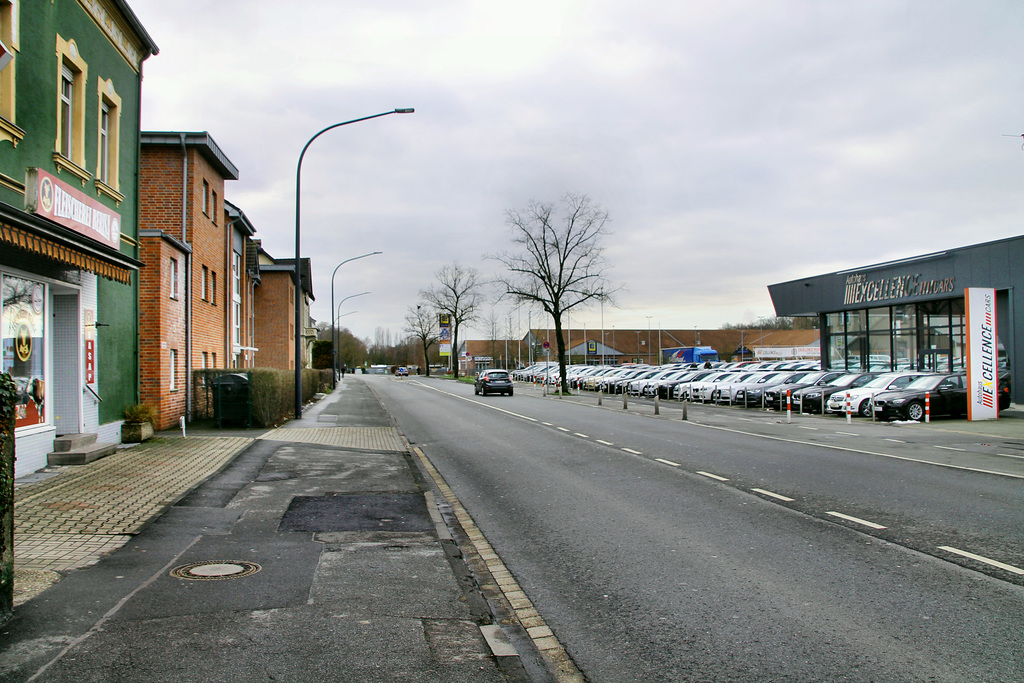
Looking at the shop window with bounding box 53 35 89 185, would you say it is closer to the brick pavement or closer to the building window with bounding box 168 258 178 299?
the brick pavement

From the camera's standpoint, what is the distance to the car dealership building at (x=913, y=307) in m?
27.8

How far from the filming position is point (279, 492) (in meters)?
9.56

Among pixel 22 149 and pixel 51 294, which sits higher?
pixel 22 149

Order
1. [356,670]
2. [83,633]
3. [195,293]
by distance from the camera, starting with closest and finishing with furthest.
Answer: [356,670], [83,633], [195,293]

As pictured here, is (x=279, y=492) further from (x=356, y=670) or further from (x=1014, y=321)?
(x=1014, y=321)

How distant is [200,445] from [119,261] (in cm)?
391

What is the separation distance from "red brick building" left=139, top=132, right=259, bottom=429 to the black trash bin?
1.08 metres

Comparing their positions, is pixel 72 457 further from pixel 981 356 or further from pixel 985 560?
pixel 981 356

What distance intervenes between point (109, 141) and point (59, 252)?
196 inches

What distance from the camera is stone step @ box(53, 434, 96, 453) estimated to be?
36.7ft

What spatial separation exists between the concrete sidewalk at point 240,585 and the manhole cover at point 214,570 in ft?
0.06

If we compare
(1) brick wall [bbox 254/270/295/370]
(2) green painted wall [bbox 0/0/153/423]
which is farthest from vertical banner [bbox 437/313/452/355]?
(2) green painted wall [bbox 0/0/153/423]

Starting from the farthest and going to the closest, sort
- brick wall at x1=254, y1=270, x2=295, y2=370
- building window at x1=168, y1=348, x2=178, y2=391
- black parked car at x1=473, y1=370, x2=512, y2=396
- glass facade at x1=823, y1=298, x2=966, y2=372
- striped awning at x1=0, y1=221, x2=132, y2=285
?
brick wall at x1=254, y1=270, x2=295, y2=370 < black parked car at x1=473, y1=370, x2=512, y2=396 < glass facade at x1=823, y1=298, x2=966, y2=372 < building window at x1=168, y1=348, x2=178, y2=391 < striped awning at x1=0, y1=221, x2=132, y2=285

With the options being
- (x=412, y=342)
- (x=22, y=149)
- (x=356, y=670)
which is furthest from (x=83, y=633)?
(x=412, y=342)
